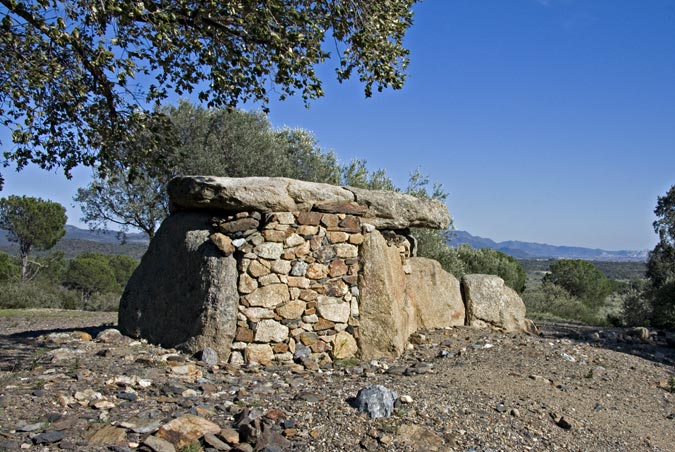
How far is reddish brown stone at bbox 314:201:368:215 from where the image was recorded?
7.46m

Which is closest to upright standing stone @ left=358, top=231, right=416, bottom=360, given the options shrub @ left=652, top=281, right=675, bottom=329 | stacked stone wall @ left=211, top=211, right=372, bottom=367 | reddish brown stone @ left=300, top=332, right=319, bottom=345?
stacked stone wall @ left=211, top=211, right=372, bottom=367

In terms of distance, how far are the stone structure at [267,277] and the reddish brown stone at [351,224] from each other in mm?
13

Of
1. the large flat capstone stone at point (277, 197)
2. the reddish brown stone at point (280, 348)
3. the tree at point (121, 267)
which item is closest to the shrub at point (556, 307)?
the large flat capstone stone at point (277, 197)

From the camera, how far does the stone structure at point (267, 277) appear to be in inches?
275

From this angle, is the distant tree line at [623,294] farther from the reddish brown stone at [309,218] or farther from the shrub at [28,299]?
the shrub at [28,299]

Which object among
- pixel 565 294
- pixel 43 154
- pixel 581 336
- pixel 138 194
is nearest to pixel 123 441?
pixel 43 154

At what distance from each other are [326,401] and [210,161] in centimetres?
1226

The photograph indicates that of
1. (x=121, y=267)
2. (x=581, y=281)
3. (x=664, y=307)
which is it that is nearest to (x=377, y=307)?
(x=664, y=307)

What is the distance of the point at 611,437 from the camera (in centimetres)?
534

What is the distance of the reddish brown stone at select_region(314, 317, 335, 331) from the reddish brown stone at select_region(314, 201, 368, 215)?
4.48 ft

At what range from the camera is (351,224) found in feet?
25.1

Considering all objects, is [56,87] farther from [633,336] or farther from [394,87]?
[633,336]

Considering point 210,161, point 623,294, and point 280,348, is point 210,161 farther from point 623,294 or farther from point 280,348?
point 623,294

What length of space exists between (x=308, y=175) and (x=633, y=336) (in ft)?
34.8
